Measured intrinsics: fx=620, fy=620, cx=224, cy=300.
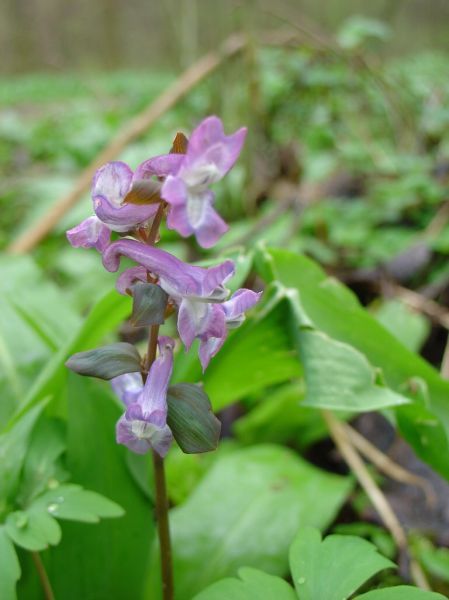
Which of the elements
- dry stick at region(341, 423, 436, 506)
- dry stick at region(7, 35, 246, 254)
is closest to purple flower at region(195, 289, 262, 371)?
dry stick at region(341, 423, 436, 506)

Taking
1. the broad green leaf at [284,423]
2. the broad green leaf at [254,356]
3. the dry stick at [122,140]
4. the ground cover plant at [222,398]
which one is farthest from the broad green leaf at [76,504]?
the dry stick at [122,140]

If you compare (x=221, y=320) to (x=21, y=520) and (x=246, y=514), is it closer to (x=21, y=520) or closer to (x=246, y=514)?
(x=21, y=520)

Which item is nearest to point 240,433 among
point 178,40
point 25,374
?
point 25,374

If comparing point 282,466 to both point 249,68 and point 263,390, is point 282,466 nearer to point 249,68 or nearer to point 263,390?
point 263,390

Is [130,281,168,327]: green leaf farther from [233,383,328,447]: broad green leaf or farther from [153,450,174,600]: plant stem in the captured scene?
[233,383,328,447]: broad green leaf

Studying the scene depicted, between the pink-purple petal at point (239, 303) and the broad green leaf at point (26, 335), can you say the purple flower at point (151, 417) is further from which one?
the broad green leaf at point (26, 335)

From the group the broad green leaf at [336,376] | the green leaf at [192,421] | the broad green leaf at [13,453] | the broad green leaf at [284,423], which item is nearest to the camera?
the green leaf at [192,421]

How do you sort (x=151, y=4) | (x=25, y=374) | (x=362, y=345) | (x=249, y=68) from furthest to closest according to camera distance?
(x=151, y=4) < (x=249, y=68) < (x=25, y=374) < (x=362, y=345)
